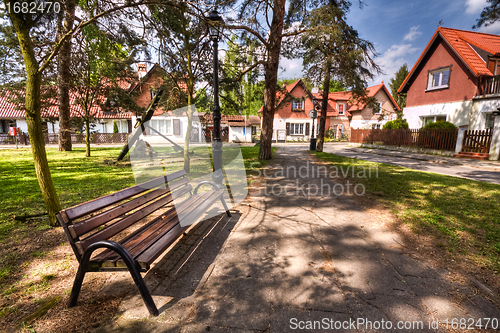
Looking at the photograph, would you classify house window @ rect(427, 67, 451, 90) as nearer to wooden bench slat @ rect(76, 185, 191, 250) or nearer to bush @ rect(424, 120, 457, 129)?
bush @ rect(424, 120, 457, 129)

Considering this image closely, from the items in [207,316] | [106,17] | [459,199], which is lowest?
[207,316]

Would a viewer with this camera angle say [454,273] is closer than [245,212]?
Yes

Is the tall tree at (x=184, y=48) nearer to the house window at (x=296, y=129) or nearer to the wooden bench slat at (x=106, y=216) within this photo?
the wooden bench slat at (x=106, y=216)

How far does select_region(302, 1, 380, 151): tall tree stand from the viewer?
1051cm

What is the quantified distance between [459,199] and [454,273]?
10.9 feet

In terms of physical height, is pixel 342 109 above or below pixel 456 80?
above

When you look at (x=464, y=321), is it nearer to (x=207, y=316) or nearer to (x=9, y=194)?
(x=207, y=316)

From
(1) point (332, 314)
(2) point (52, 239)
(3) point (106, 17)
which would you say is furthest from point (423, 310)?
(3) point (106, 17)

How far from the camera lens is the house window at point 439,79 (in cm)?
1869

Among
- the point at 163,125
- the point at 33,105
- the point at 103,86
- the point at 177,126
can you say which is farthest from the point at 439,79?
the point at 163,125

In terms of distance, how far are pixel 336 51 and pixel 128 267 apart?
1377 centimetres

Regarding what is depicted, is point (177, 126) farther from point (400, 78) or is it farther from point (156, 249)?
point (400, 78)

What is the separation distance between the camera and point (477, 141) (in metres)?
13.3

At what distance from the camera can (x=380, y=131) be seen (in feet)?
74.6
